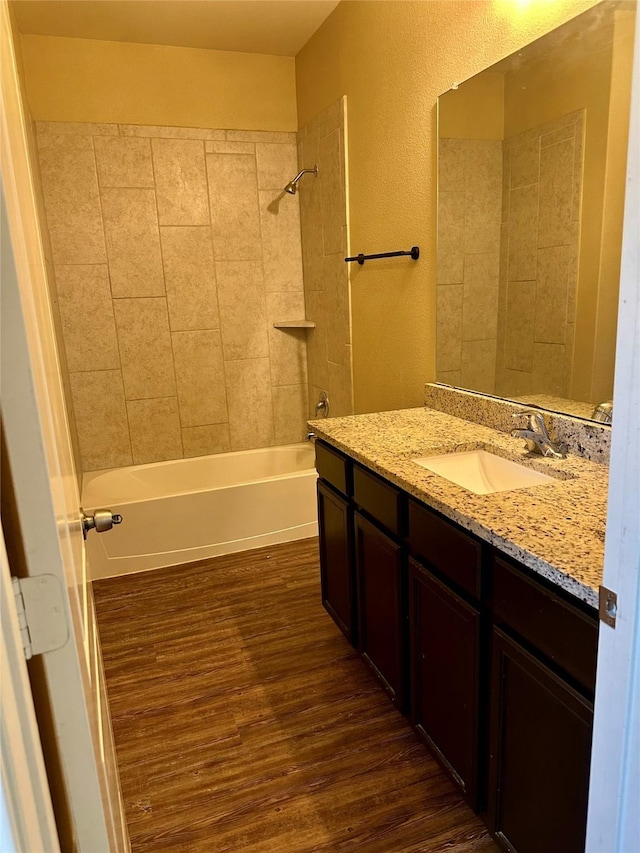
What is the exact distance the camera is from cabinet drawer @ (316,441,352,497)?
6.77ft

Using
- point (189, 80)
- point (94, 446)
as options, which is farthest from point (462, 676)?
point (189, 80)

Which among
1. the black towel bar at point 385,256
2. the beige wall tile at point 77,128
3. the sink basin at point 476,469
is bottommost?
the sink basin at point 476,469

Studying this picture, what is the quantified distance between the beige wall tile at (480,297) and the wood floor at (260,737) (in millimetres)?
1383

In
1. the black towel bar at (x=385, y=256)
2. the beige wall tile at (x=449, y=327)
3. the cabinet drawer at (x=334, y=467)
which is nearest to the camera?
the cabinet drawer at (x=334, y=467)

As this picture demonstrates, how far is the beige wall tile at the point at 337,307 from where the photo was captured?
10.7ft

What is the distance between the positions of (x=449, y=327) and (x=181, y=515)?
1772mm

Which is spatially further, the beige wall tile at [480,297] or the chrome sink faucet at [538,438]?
the beige wall tile at [480,297]

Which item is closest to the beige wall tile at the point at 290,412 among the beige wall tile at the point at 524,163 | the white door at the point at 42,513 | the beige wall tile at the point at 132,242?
the beige wall tile at the point at 132,242

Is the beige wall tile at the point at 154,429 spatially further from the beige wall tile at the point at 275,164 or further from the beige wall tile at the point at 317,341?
the beige wall tile at the point at 275,164

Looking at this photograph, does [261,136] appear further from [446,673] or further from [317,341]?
[446,673]

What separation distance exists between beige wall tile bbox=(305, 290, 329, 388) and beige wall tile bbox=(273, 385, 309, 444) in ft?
0.50

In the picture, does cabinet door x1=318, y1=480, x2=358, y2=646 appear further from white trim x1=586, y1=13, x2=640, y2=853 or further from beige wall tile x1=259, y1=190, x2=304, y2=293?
beige wall tile x1=259, y1=190, x2=304, y2=293

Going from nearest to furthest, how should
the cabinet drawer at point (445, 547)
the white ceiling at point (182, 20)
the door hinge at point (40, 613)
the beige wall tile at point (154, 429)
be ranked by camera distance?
the door hinge at point (40, 613) < the cabinet drawer at point (445, 547) < the white ceiling at point (182, 20) < the beige wall tile at point (154, 429)

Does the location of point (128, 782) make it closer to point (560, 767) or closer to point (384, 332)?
point (560, 767)
